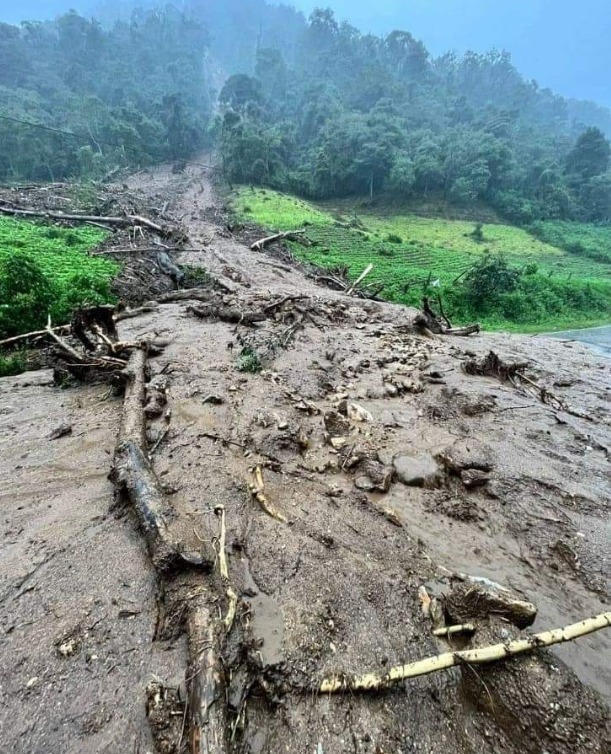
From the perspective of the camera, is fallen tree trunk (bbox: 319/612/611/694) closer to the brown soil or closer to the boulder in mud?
the brown soil

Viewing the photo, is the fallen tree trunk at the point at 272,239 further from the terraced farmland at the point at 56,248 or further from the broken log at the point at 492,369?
the broken log at the point at 492,369

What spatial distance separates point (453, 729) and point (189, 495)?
2876 millimetres

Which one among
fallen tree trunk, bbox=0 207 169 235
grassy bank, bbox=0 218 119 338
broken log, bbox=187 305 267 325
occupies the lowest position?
broken log, bbox=187 305 267 325

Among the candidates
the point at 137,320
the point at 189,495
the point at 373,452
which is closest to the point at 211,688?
the point at 189,495

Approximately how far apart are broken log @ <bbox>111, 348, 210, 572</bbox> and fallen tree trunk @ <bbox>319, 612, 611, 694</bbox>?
50.3 inches

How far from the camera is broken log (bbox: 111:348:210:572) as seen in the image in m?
3.04

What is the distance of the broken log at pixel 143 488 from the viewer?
9.96 ft

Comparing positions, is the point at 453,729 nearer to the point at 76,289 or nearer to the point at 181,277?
the point at 76,289

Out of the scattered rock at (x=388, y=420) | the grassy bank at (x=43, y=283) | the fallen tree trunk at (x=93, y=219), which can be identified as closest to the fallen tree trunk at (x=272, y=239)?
the fallen tree trunk at (x=93, y=219)

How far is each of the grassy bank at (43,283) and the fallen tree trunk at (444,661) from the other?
940cm

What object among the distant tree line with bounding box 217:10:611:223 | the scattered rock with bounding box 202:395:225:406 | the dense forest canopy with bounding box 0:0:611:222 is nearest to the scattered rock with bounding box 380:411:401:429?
the scattered rock with bounding box 202:395:225:406

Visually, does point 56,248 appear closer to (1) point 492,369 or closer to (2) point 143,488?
(2) point 143,488

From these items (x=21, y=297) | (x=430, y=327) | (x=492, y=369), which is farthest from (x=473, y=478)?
(x=21, y=297)

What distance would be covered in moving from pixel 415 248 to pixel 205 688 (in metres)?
29.6
